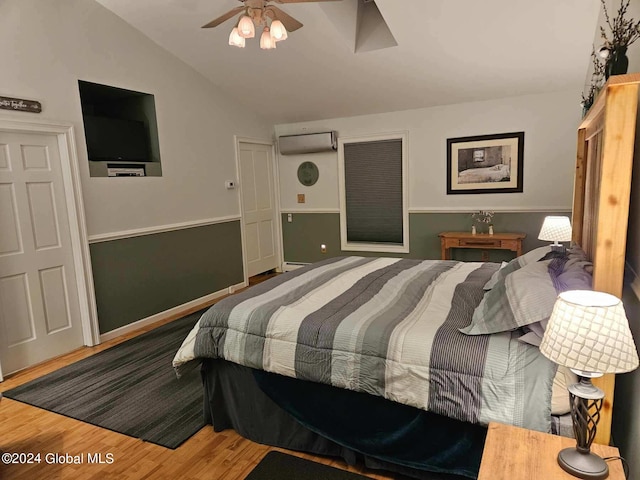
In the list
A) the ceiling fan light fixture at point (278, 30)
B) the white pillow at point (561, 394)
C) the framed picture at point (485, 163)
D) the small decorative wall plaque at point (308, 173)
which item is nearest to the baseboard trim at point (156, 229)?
the small decorative wall plaque at point (308, 173)

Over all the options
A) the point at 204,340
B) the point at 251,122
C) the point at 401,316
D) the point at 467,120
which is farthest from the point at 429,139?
the point at 204,340

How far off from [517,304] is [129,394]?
2536 mm

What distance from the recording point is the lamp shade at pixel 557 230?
9.30 ft

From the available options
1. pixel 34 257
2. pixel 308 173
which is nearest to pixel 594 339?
pixel 34 257

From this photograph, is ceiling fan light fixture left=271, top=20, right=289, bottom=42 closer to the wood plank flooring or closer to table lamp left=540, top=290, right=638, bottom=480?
table lamp left=540, top=290, right=638, bottom=480

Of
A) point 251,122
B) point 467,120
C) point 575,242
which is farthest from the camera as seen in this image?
point 251,122

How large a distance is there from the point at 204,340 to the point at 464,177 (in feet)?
13.0

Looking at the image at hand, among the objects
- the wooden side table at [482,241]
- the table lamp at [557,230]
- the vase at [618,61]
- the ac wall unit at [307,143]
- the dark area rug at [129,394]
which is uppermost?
the ac wall unit at [307,143]

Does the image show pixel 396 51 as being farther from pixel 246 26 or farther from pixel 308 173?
pixel 308 173

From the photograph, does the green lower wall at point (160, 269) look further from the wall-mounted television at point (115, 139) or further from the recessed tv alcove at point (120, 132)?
the wall-mounted television at point (115, 139)

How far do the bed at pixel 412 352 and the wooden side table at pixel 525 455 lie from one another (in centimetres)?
19

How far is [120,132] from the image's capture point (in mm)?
4035

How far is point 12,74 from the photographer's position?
3145 mm

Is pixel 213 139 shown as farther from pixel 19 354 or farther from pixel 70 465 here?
pixel 70 465
